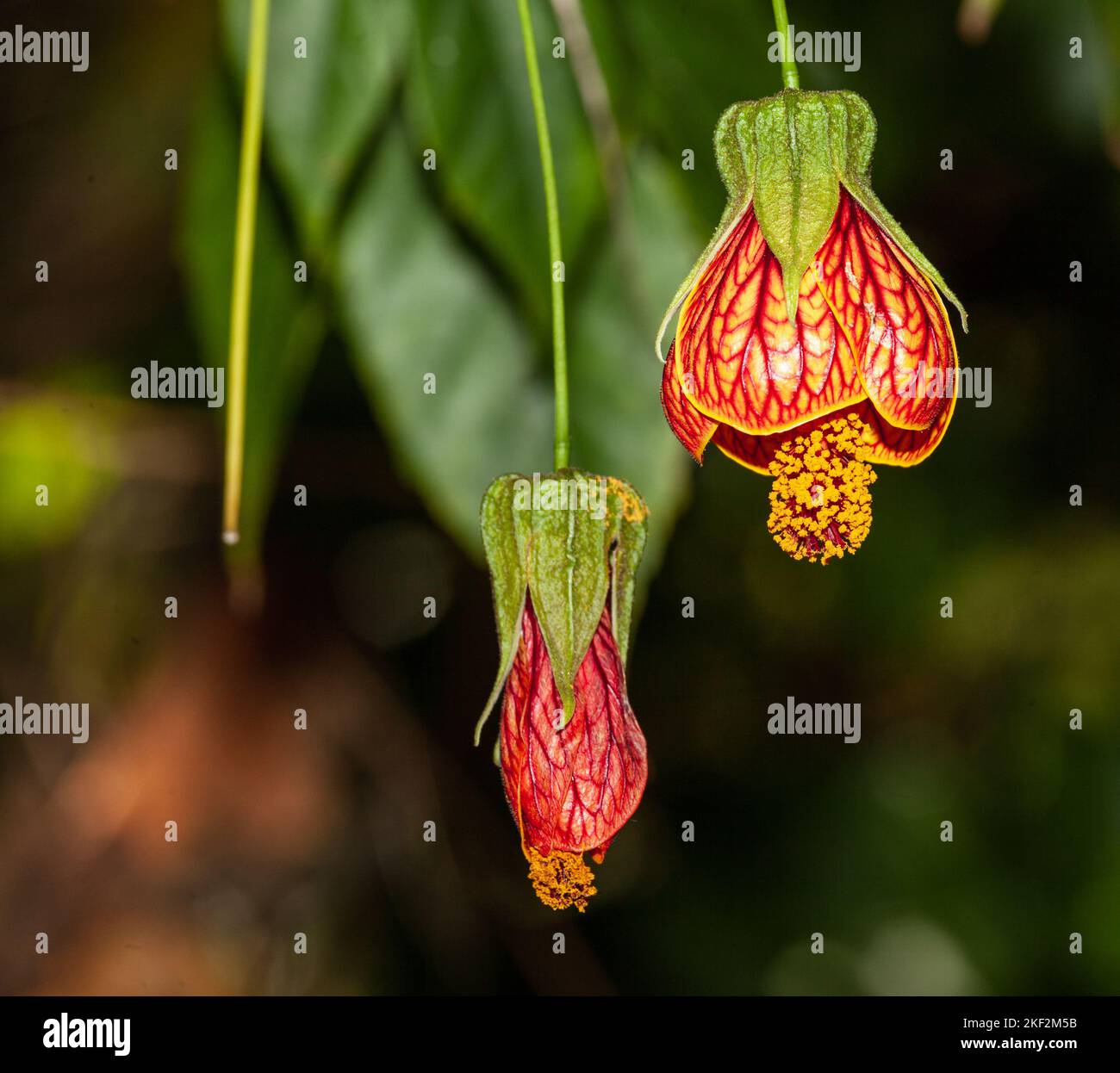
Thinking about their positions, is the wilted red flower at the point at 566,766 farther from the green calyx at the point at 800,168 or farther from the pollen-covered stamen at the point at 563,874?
the green calyx at the point at 800,168

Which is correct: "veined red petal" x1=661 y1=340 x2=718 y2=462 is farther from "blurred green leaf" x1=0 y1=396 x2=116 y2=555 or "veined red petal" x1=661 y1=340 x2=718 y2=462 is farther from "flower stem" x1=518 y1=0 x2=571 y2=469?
"blurred green leaf" x1=0 y1=396 x2=116 y2=555

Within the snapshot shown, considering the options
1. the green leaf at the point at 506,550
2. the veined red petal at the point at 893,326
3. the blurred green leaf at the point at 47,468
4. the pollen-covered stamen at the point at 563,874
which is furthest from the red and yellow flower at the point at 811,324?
the blurred green leaf at the point at 47,468

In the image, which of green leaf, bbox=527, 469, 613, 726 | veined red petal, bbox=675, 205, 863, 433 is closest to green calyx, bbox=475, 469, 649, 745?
green leaf, bbox=527, 469, 613, 726
